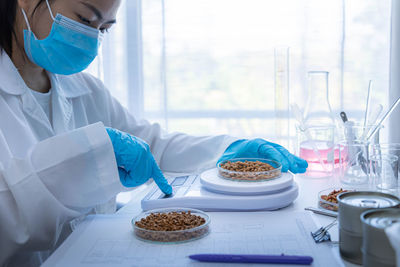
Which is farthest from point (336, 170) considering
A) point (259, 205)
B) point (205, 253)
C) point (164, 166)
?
point (205, 253)

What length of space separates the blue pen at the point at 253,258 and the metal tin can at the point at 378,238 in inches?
5.0

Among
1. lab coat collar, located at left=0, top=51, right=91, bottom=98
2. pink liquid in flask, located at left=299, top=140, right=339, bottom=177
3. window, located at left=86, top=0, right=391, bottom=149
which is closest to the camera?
lab coat collar, located at left=0, top=51, right=91, bottom=98

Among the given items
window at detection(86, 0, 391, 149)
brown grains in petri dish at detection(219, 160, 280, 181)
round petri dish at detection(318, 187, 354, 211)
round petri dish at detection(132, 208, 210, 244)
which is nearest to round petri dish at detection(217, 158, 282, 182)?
brown grains in petri dish at detection(219, 160, 280, 181)

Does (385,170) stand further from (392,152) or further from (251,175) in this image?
(251,175)

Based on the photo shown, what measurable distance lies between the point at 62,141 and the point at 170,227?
31 centimetres

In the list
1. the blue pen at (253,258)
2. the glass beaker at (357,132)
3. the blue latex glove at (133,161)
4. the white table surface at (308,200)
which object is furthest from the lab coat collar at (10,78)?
the glass beaker at (357,132)

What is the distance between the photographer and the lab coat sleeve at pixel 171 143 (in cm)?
154

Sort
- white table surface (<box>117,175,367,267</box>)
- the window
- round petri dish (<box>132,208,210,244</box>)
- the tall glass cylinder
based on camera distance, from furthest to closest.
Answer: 1. the window
2. the tall glass cylinder
3. white table surface (<box>117,175,367,267</box>)
4. round petri dish (<box>132,208,210,244</box>)

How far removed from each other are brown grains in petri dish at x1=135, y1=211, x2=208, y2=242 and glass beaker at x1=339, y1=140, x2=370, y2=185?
0.55m

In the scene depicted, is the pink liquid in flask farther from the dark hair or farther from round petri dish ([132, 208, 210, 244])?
the dark hair

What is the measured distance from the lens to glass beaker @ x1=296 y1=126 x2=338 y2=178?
1380 millimetres

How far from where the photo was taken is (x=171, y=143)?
162 centimetres

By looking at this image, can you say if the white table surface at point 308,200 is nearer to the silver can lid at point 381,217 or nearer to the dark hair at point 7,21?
the silver can lid at point 381,217

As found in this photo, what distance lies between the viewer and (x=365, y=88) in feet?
6.50
